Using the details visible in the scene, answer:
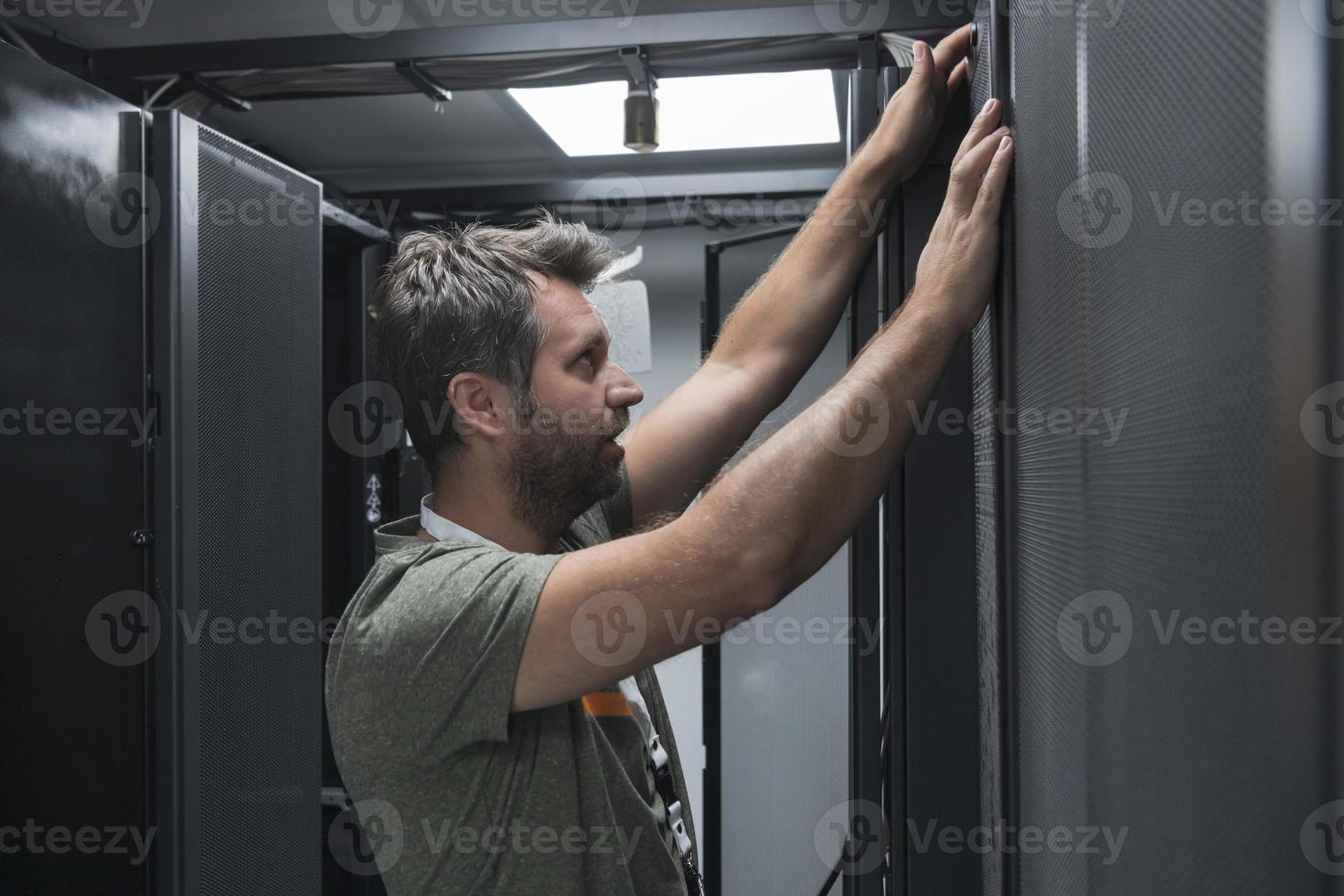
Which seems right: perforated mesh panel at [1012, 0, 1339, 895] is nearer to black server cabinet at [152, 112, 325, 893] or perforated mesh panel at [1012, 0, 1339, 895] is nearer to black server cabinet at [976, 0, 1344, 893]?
black server cabinet at [976, 0, 1344, 893]

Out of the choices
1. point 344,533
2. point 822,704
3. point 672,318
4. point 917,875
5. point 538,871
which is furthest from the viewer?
point 672,318

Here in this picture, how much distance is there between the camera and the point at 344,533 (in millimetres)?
3059

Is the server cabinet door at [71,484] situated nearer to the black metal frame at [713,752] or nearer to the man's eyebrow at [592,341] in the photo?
the man's eyebrow at [592,341]

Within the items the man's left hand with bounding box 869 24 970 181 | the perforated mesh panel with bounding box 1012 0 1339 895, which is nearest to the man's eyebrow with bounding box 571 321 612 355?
the man's left hand with bounding box 869 24 970 181

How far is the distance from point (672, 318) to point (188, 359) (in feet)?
7.56

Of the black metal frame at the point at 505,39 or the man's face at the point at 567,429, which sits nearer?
the man's face at the point at 567,429

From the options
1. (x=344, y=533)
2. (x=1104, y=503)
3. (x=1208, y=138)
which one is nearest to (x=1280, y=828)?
(x=1104, y=503)

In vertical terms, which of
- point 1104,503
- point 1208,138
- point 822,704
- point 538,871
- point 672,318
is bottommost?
point 822,704

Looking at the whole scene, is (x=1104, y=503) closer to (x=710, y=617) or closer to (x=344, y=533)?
(x=710, y=617)

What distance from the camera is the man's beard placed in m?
1.08

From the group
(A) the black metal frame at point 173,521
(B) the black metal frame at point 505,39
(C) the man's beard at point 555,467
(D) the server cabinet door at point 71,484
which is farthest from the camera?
(B) the black metal frame at point 505,39

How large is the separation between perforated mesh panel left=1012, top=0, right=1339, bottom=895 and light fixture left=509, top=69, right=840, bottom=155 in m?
2.01

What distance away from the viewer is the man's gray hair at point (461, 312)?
1096 millimetres

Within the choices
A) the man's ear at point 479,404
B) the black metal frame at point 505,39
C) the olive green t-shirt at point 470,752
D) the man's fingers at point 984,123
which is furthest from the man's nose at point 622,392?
the black metal frame at point 505,39
